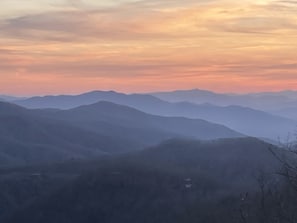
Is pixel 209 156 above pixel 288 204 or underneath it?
underneath

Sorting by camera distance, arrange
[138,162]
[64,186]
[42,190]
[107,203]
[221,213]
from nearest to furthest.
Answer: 1. [221,213]
2. [107,203]
3. [64,186]
4. [42,190]
5. [138,162]

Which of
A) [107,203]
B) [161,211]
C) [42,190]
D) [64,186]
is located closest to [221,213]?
[161,211]

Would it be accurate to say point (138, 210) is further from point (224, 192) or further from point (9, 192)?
point (9, 192)

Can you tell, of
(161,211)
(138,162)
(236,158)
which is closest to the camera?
(161,211)

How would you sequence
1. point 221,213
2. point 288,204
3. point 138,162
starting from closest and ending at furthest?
point 288,204 < point 221,213 < point 138,162

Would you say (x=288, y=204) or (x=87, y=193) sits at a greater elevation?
(x=288, y=204)

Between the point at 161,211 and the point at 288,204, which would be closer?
the point at 288,204

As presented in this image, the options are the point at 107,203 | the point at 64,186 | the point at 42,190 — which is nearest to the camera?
the point at 107,203

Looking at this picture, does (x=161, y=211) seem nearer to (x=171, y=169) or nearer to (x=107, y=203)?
(x=107, y=203)

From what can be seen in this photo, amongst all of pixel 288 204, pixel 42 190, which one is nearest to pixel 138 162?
pixel 42 190
